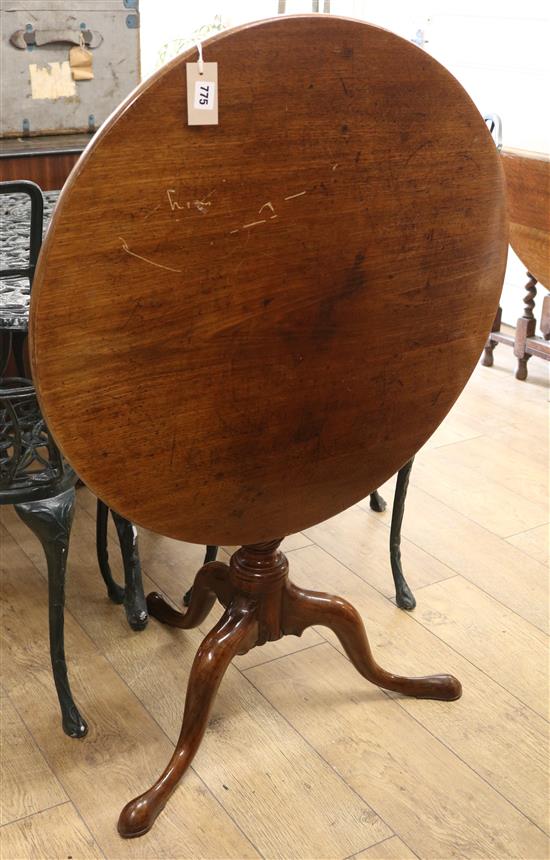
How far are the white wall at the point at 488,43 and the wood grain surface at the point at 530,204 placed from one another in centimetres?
110

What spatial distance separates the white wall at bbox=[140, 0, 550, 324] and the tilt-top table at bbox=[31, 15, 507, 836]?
2.14 meters

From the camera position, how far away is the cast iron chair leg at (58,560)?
5.05ft

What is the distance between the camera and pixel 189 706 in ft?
5.00

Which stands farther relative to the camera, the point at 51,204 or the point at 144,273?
the point at 51,204

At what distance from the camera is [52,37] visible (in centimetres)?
266

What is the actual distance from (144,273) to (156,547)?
48.3 inches

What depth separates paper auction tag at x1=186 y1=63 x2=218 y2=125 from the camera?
3.42ft

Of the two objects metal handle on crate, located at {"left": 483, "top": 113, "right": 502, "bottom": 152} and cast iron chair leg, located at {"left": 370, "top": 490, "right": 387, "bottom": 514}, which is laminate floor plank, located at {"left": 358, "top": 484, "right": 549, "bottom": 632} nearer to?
cast iron chair leg, located at {"left": 370, "top": 490, "right": 387, "bottom": 514}

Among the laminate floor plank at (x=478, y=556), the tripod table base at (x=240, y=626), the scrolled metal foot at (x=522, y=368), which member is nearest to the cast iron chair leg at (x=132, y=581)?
the tripod table base at (x=240, y=626)

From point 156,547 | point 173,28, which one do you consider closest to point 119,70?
point 173,28

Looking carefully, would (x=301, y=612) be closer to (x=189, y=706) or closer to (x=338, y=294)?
(x=189, y=706)

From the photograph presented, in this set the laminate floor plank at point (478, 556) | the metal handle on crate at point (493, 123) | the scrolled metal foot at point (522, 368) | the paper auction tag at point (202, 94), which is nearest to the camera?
the paper auction tag at point (202, 94)

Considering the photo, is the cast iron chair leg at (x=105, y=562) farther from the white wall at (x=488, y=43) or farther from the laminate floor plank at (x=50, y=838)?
the white wall at (x=488, y=43)

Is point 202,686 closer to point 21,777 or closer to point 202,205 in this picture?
point 21,777
